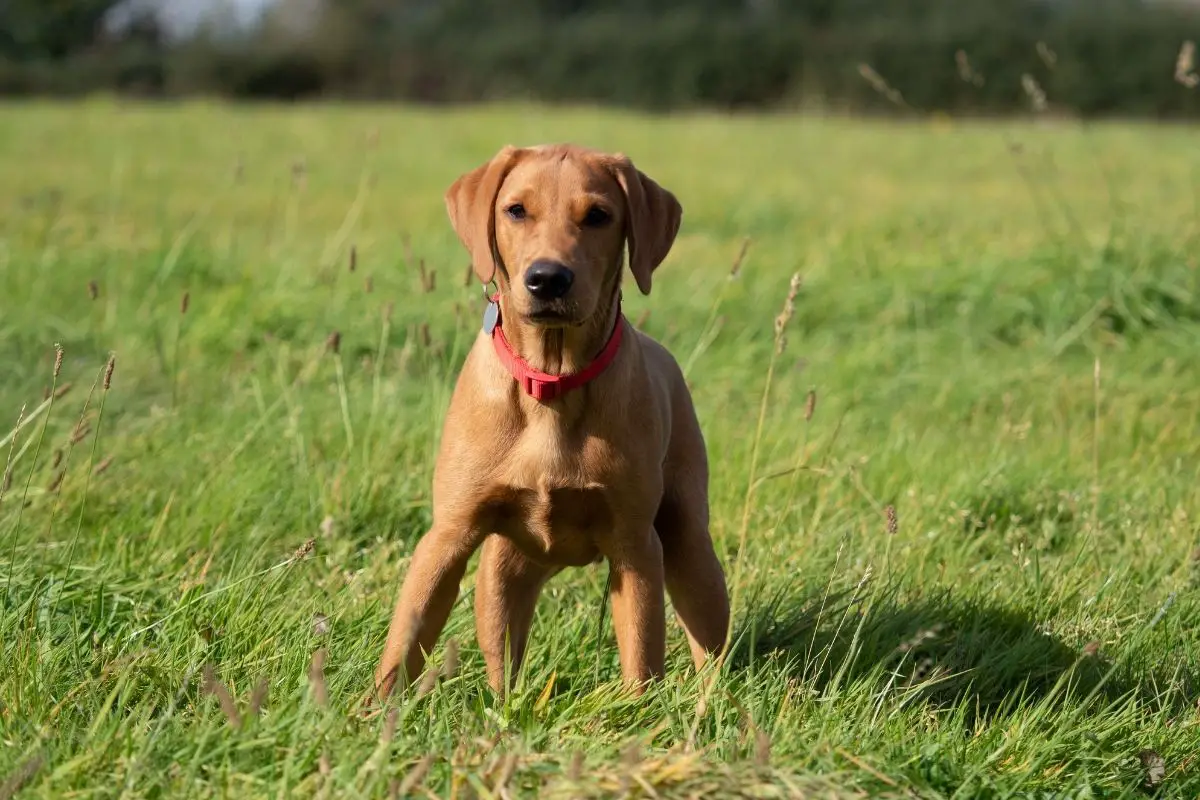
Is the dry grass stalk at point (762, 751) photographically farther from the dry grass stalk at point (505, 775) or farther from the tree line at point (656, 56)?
the tree line at point (656, 56)

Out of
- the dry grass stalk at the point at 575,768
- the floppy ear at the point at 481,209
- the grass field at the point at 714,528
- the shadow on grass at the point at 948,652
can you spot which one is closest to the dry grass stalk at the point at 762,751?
the grass field at the point at 714,528

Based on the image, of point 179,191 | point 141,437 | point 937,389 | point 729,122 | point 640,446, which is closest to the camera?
point 640,446

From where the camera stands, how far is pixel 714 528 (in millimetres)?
4512

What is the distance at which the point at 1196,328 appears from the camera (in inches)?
283

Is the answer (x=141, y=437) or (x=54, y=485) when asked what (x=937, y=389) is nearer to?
(x=141, y=437)

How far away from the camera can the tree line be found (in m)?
33.1

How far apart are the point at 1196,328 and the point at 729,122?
633 inches

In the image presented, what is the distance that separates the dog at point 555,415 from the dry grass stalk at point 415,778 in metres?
0.73

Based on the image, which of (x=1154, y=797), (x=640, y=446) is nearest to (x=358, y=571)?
(x=640, y=446)

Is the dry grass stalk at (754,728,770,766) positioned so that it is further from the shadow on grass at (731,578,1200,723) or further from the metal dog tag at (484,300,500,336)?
the metal dog tag at (484,300,500,336)

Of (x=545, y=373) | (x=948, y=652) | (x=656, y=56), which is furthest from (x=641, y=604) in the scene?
(x=656, y=56)

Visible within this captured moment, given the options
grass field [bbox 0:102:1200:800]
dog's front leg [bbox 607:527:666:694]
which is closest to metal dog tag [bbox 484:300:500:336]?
dog's front leg [bbox 607:527:666:694]

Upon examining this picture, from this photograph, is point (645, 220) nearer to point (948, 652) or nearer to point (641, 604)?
point (641, 604)

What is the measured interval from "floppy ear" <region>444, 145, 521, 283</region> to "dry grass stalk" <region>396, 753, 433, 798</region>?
134 centimetres
